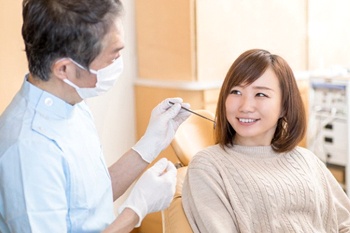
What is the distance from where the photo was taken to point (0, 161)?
1162 mm

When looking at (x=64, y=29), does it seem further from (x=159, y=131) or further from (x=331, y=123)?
(x=331, y=123)

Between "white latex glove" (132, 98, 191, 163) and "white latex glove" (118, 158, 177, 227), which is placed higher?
"white latex glove" (132, 98, 191, 163)

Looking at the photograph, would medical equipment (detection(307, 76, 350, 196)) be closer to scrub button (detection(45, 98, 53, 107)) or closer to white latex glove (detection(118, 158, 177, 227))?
white latex glove (detection(118, 158, 177, 227))

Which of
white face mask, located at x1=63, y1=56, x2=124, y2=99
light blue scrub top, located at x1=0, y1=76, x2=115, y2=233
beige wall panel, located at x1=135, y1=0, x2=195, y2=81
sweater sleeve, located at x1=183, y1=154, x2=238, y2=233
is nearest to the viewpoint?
light blue scrub top, located at x1=0, y1=76, x2=115, y2=233

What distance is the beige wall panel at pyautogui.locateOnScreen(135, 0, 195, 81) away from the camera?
2.70 m

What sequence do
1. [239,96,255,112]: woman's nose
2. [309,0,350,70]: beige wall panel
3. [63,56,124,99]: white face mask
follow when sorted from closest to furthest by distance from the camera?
[63,56,124,99]: white face mask → [239,96,255,112]: woman's nose → [309,0,350,70]: beige wall panel

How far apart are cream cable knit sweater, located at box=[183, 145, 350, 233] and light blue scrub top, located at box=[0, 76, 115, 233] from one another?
0.38 m

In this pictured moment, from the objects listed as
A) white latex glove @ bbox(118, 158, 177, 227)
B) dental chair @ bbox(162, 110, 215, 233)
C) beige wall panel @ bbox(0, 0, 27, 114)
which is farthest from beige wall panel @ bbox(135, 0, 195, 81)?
white latex glove @ bbox(118, 158, 177, 227)

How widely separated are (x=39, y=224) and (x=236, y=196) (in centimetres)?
68

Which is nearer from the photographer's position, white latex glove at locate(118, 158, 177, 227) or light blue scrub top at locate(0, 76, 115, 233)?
light blue scrub top at locate(0, 76, 115, 233)

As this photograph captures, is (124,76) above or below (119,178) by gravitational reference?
above

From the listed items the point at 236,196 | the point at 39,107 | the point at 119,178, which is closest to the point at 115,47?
the point at 39,107

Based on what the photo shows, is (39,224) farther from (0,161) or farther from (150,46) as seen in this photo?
(150,46)

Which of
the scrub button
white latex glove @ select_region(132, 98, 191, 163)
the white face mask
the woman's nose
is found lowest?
white latex glove @ select_region(132, 98, 191, 163)
